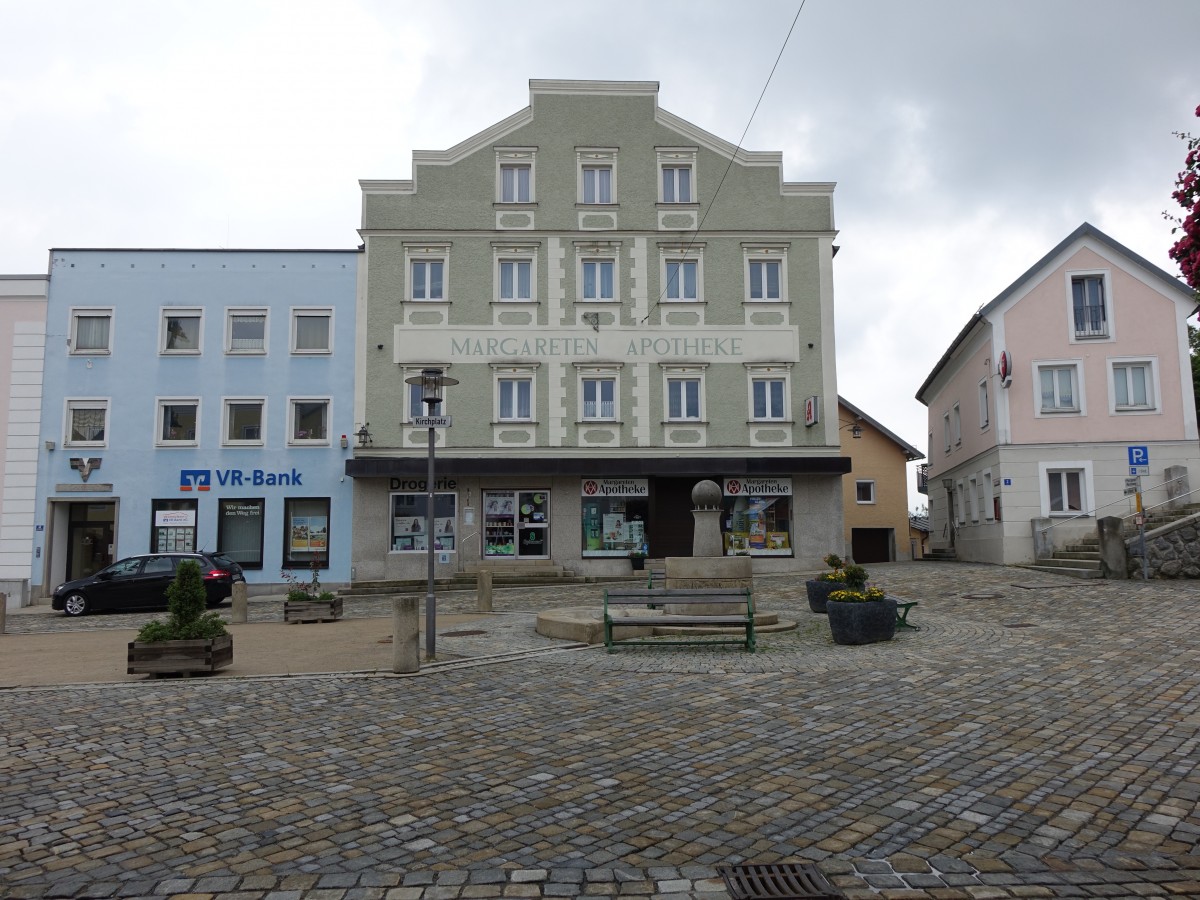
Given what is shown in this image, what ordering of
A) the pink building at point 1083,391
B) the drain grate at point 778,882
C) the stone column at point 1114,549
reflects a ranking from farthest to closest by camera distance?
the pink building at point 1083,391 < the stone column at point 1114,549 < the drain grate at point 778,882

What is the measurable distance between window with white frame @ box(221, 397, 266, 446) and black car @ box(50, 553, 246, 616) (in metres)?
5.34

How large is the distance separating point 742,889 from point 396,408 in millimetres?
25231

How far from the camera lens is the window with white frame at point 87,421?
92.0 ft

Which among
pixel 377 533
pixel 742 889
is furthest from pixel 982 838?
pixel 377 533

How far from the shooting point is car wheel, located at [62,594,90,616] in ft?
Answer: 74.1

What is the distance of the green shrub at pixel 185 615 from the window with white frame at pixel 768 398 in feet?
66.5

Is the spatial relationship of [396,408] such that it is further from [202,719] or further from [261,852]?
[261,852]

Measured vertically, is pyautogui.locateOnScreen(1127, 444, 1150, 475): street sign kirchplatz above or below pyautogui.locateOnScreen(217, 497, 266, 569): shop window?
above

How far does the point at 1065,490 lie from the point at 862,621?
1843 centimetres

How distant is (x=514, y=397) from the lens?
28.6 metres

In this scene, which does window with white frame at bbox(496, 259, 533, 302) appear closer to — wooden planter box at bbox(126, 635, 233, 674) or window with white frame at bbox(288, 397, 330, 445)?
window with white frame at bbox(288, 397, 330, 445)

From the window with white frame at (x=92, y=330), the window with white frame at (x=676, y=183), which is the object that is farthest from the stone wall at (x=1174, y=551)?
the window with white frame at (x=92, y=330)

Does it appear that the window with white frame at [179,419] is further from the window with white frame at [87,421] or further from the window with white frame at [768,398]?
the window with white frame at [768,398]

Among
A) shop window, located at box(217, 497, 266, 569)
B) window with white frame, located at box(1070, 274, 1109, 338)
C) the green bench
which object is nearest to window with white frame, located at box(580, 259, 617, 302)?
shop window, located at box(217, 497, 266, 569)
